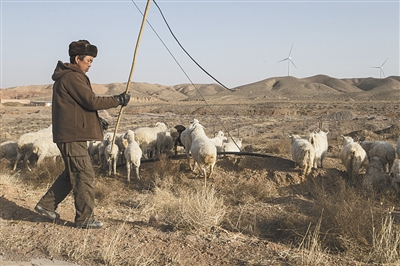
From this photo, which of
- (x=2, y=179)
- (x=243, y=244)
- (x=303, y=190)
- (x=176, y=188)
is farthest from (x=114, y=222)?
(x=303, y=190)

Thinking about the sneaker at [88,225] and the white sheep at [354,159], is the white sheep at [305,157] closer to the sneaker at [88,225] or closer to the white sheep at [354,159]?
the white sheep at [354,159]

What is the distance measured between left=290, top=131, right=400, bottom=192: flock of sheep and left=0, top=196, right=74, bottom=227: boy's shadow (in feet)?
21.2

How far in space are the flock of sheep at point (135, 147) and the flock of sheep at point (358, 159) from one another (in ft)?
6.99

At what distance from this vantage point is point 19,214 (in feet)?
19.9

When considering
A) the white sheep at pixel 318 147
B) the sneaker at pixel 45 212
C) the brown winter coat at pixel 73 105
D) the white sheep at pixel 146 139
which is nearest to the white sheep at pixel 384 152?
the white sheep at pixel 318 147

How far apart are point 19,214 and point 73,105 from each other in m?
2.07

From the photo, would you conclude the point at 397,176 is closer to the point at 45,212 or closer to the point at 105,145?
the point at 45,212

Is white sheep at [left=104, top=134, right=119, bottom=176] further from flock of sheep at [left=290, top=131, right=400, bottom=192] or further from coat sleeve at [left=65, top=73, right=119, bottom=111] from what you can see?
coat sleeve at [left=65, top=73, right=119, bottom=111]

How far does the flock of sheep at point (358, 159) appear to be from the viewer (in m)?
9.59

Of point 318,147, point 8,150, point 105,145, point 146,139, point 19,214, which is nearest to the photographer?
point 19,214

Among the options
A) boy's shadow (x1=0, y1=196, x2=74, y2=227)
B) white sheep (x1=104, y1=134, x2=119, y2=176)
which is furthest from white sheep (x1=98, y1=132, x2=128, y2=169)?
boy's shadow (x1=0, y1=196, x2=74, y2=227)

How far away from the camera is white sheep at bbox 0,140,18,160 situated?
43.4 feet

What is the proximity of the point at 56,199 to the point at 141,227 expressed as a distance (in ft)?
4.13

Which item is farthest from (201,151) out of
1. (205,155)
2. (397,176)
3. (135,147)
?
(397,176)
